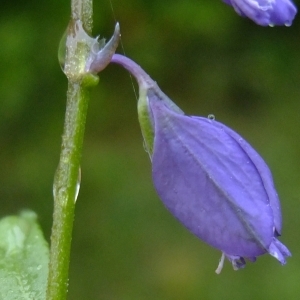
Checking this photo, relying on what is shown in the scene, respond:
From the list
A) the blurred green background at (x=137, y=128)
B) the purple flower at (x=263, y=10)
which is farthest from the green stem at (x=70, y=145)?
the blurred green background at (x=137, y=128)

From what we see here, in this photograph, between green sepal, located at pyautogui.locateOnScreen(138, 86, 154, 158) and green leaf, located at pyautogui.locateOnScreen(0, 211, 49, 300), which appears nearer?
green sepal, located at pyautogui.locateOnScreen(138, 86, 154, 158)

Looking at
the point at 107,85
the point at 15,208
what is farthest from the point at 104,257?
the point at 107,85

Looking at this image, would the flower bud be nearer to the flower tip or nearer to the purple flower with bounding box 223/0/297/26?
the flower tip

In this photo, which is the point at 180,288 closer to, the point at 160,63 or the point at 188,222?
the point at 160,63

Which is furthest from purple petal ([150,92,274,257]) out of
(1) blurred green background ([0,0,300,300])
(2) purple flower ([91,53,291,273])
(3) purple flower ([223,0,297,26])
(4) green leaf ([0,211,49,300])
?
(1) blurred green background ([0,0,300,300])

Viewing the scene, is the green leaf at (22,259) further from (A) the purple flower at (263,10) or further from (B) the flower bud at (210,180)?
(A) the purple flower at (263,10)

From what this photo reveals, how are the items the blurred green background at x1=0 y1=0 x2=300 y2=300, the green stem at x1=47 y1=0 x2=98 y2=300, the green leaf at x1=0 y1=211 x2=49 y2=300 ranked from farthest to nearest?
the blurred green background at x1=0 y1=0 x2=300 y2=300
the green leaf at x1=0 y1=211 x2=49 y2=300
the green stem at x1=47 y1=0 x2=98 y2=300
